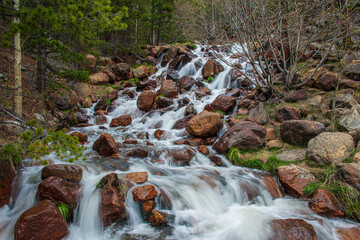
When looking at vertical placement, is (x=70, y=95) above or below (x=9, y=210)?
above

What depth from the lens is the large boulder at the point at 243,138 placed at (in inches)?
256

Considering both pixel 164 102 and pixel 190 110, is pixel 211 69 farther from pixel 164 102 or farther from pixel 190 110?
pixel 190 110

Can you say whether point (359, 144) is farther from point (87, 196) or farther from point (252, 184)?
point (87, 196)

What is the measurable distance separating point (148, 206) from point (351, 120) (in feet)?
18.8

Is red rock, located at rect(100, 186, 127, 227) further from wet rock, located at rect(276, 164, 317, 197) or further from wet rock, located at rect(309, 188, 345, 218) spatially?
wet rock, located at rect(309, 188, 345, 218)

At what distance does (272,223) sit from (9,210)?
485cm

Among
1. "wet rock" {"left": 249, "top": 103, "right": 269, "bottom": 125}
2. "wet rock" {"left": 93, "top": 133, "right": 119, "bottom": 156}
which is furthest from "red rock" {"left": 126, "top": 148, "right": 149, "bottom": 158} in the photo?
"wet rock" {"left": 249, "top": 103, "right": 269, "bottom": 125}

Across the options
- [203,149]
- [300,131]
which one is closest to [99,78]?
[203,149]

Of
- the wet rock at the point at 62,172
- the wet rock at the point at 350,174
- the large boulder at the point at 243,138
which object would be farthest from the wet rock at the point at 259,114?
the wet rock at the point at 62,172

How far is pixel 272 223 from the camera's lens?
4062 millimetres

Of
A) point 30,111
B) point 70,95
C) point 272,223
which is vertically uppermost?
point 70,95

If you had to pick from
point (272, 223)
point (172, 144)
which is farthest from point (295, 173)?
point (172, 144)

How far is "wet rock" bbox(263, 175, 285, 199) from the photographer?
5137mm

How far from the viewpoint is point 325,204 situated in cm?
448
